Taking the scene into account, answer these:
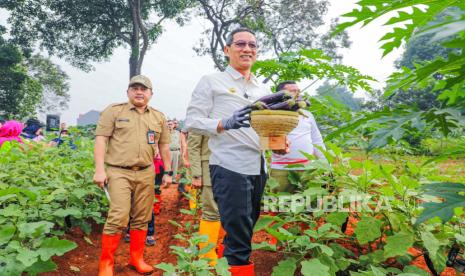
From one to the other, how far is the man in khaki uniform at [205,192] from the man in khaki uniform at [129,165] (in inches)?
15.2

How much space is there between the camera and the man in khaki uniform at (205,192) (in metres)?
2.90

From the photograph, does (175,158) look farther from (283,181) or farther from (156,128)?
(283,181)

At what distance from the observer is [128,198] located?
303 cm

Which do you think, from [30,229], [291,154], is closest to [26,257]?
[30,229]

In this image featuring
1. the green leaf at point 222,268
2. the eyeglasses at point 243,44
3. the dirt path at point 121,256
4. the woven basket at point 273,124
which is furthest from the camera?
the dirt path at point 121,256

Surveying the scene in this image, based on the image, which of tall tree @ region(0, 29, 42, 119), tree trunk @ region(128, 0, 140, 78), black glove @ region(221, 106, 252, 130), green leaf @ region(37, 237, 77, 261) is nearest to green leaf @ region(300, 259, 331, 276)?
black glove @ region(221, 106, 252, 130)

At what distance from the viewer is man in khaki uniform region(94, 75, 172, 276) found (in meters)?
2.95

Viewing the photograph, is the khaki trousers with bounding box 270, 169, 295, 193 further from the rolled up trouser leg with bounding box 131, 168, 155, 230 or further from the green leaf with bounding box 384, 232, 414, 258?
the green leaf with bounding box 384, 232, 414, 258

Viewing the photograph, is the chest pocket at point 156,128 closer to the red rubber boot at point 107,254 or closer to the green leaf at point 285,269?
the red rubber boot at point 107,254

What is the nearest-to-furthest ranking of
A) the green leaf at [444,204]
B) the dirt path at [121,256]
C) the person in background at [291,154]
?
1. the green leaf at [444,204]
2. the dirt path at [121,256]
3. the person in background at [291,154]

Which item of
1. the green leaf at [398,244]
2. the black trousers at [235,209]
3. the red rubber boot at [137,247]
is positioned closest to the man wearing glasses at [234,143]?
the black trousers at [235,209]

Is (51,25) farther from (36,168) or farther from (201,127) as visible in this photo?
(201,127)

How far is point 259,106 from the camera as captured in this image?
1867 mm

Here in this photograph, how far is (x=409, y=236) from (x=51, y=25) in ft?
67.2
